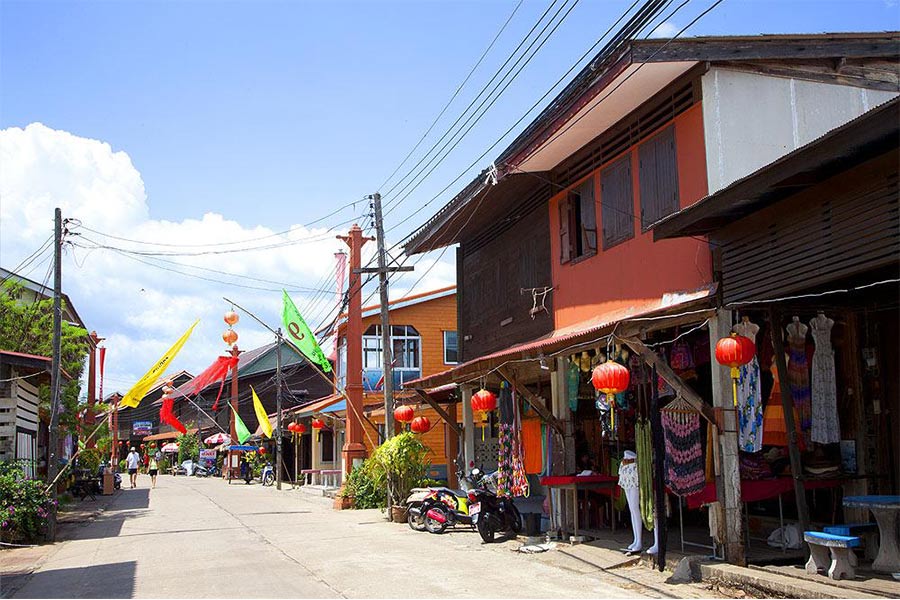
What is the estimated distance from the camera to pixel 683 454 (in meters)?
11.4

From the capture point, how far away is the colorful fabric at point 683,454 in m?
11.2

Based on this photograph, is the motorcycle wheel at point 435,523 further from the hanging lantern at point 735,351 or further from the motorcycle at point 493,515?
the hanging lantern at point 735,351

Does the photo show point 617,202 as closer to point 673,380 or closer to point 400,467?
point 673,380

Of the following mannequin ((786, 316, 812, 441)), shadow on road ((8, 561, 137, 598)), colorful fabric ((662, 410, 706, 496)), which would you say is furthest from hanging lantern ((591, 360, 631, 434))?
shadow on road ((8, 561, 137, 598))

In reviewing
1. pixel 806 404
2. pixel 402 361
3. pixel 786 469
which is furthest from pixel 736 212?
pixel 402 361

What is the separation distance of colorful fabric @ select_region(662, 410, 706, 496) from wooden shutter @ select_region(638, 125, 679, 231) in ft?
9.89

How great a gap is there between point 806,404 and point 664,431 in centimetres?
188

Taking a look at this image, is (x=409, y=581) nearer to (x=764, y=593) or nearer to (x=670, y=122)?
(x=764, y=593)

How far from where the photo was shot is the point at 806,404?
36.3ft

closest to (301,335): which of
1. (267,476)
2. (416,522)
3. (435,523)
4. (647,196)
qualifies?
(416,522)

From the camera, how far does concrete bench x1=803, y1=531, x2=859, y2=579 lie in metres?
8.93

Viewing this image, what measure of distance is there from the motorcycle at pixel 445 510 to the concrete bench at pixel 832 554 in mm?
8601

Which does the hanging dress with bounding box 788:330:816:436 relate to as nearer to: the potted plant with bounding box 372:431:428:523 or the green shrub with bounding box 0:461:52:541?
the potted plant with bounding box 372:431:428:523

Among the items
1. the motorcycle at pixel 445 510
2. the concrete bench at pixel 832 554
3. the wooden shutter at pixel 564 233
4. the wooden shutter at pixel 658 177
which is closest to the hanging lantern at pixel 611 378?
the wooden shutter at pixel 658 177
